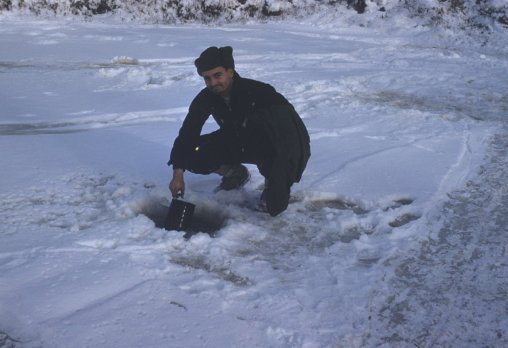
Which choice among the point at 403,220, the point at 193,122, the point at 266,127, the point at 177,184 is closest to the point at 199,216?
the point at 177,184

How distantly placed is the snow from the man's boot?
0.08 m

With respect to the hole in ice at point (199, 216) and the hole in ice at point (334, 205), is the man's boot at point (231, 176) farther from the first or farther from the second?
the hole in ice at point (334, 205)

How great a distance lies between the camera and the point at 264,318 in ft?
6.74

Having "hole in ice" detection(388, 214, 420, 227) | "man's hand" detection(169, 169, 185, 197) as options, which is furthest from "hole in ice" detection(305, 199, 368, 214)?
"man's hand" detection(169, 169, 185, 197)

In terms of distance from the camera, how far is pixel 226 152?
3148 millimetres

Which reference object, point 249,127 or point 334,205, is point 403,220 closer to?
point 334,205

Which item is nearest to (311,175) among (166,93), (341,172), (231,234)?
(341,172)

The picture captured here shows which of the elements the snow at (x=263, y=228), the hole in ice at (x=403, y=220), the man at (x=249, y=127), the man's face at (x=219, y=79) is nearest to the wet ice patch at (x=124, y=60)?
the snow at (x=263, y=228)

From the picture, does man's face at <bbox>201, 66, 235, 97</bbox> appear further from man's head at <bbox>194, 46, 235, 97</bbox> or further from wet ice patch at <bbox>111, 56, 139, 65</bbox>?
wet ice patch at <bbox>111, 56, 139, 65</bbox>

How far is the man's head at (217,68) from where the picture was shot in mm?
2713

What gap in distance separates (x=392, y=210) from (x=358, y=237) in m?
0.39

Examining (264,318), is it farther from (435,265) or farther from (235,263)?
(435,265)

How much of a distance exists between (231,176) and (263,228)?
22.6 inches

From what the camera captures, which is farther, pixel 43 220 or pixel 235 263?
pixel 43 220
